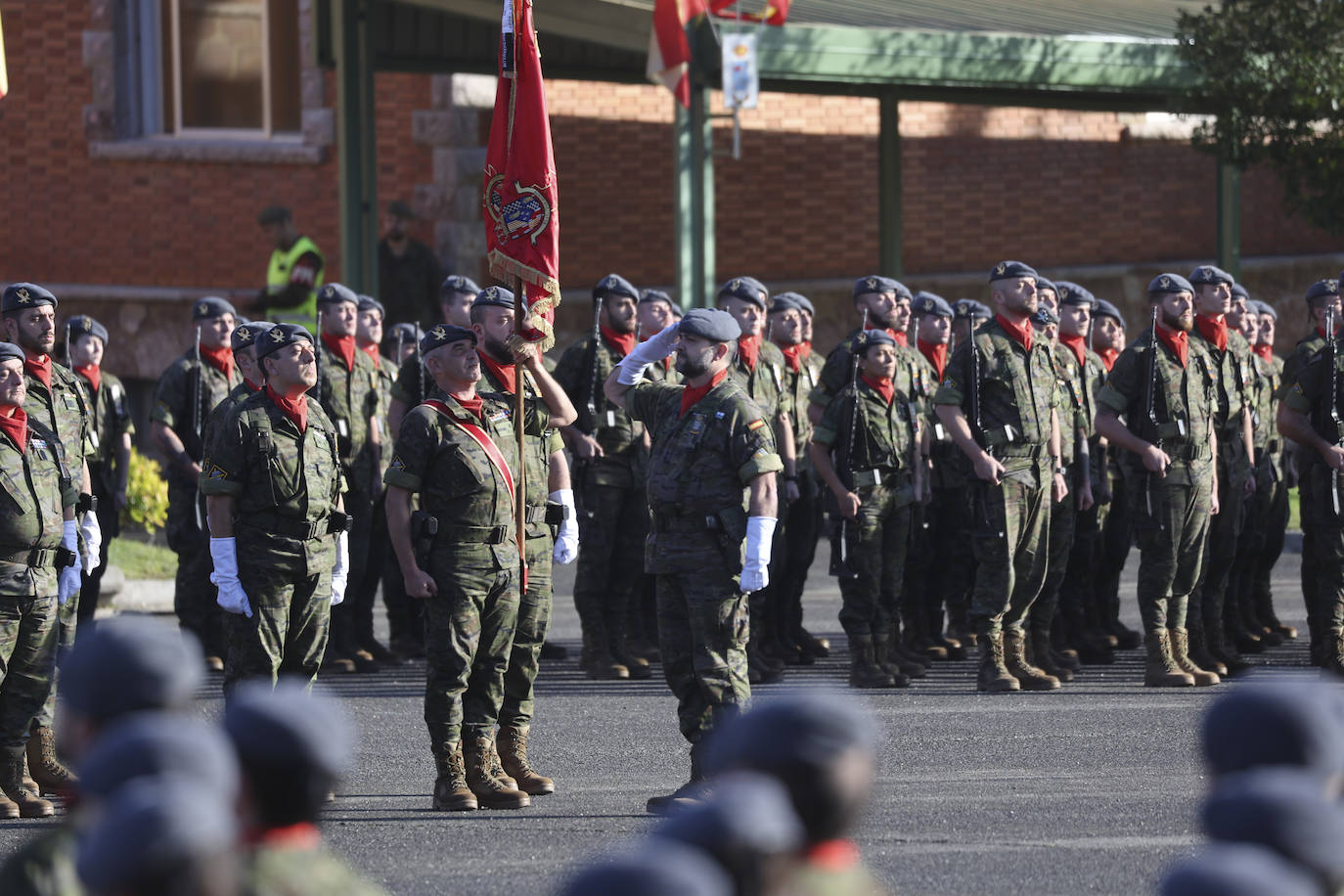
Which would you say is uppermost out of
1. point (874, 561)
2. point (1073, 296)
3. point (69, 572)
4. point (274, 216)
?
point (274, 216)

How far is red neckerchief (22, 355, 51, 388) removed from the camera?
8.68m

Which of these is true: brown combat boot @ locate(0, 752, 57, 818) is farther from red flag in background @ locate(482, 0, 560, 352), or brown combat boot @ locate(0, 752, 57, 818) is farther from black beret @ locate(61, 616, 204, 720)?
black beret @ locate(61, 616, 204, 720)

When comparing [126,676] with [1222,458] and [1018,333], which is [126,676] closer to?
[1018,333]

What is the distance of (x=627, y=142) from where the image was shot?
2166 centimetres

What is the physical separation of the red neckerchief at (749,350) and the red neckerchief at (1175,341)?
7.01ft

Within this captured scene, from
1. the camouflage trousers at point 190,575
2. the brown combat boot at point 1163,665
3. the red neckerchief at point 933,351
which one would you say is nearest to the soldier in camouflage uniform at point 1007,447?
the brown combat boot at point 1163,665

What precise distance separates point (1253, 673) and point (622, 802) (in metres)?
4.35

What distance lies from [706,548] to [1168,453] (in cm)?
342

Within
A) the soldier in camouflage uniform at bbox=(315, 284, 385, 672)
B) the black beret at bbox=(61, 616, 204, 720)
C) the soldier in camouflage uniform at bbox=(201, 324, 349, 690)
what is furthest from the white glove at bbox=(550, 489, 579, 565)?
the black beret at bbox=(61, 616, 204, 720)

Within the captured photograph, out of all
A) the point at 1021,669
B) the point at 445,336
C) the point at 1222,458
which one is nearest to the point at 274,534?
the point at 445,336

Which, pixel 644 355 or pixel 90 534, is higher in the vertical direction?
pixel 644 355

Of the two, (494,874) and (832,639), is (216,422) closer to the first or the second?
(494,874)

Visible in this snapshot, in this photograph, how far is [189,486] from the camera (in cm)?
1116

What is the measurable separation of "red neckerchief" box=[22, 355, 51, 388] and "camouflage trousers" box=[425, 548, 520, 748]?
2115 millimetres
